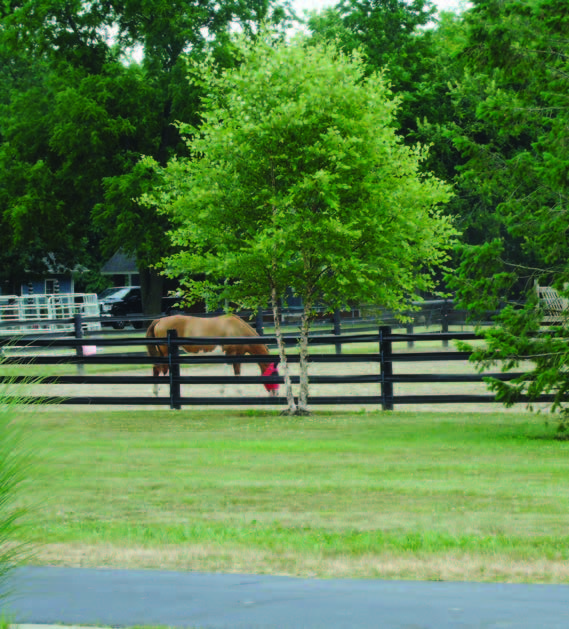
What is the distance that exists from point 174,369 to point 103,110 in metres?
27.9

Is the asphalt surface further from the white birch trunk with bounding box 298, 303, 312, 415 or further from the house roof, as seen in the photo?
the house roof

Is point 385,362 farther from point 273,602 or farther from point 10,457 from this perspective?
point 10,457

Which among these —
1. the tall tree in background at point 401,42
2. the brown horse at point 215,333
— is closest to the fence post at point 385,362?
the brown horse at point 215,333

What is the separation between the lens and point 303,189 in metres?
18.6

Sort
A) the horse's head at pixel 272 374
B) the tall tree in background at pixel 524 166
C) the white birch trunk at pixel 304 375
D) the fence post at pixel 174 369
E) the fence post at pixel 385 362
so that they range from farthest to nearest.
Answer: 1. the horse's head at pixel 272 374
2. the fence post at pixel 174 369
3. the white birch trunk at pixel 304 375
4. the fence post at pixel 385 362
5. the tall tree in background at pixel 524 166

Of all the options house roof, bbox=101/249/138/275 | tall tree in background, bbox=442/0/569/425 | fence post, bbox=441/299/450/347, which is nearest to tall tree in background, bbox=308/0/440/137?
fence post, bbox=441/299/450/347

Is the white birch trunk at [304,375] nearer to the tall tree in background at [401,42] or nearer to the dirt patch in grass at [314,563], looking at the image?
the dirt patch in grass at [314,563]

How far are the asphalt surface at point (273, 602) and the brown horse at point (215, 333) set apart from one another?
43.7ft

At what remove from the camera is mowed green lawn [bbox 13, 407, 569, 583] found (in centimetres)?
777

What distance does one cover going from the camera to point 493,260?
51.6 feet

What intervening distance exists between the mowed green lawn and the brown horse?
3047mm

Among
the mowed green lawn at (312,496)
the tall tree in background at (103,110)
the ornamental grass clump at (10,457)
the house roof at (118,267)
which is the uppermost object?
the tall tree in background at (103,110)

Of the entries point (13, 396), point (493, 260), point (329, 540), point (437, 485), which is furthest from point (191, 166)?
point (13, 396)

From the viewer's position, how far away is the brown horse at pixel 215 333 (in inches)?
853
